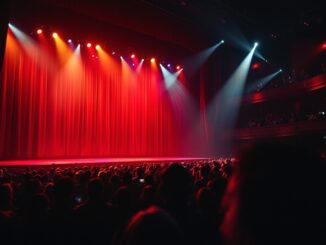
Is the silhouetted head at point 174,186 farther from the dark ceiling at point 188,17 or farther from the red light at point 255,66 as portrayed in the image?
the red light at point 255,66

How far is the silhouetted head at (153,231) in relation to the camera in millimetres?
854

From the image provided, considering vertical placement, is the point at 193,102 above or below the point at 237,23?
below

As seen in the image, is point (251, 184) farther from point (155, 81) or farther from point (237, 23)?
point (155, 81)

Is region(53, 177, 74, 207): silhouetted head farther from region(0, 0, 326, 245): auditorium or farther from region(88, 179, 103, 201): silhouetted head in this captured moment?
region(88, 179, 103, 201): silhouetted head

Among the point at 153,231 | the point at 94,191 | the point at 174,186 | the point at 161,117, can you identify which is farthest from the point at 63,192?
the point at 161,117

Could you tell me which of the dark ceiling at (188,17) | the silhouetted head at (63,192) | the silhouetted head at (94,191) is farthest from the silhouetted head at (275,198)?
the dark ceiling at (188,17)

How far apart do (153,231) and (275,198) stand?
13.0 inches

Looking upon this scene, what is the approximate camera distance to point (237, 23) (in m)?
15.9

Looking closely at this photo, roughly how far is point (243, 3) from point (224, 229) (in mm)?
15463

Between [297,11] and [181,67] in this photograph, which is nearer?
[297,11]

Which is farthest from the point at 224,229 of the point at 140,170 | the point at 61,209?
the point at 140,170

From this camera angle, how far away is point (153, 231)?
0.86 metres

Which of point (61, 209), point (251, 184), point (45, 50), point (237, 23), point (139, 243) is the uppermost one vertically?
point (237, 23)

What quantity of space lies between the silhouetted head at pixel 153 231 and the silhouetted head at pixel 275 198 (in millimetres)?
149
